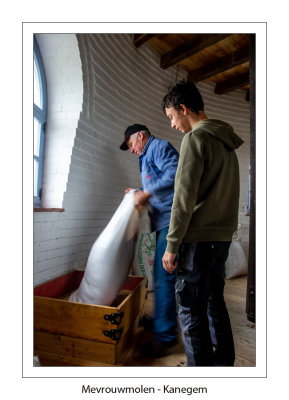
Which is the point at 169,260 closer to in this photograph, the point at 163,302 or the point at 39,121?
the point at 163,302

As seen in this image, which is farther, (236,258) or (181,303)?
(236,258)

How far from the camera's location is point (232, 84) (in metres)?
3.31

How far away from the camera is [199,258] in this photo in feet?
3.44

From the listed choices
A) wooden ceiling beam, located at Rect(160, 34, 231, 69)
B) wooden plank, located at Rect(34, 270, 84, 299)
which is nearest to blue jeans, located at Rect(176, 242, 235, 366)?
wooden plank, located at Rect(34, 270, 84, 299)

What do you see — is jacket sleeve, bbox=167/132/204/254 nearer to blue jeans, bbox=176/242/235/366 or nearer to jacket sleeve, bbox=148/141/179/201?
blue jeans, bbox=176/242/235/366

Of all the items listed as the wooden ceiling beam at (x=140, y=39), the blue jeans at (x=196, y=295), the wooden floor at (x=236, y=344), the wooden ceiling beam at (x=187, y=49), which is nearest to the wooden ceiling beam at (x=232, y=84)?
the wooden ceiling beam at (x=187, y=49)

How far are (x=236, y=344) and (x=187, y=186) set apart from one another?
3.98ft

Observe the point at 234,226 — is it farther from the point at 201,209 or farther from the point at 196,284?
the point at 196,284

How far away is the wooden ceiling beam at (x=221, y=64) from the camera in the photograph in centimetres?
265

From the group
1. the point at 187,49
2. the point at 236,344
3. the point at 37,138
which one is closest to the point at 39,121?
the point at 37,138

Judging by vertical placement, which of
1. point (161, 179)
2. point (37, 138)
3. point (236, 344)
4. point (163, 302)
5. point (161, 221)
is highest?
point (37, 138)

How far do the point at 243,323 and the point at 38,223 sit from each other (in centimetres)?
166

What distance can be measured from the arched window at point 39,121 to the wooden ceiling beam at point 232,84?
98.4 inches
